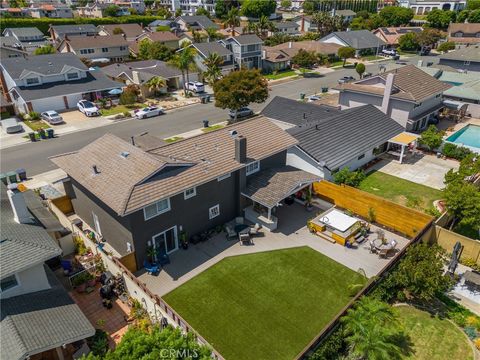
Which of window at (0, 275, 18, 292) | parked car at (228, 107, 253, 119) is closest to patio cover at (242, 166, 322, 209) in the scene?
window at (0, 275, 18, 292)

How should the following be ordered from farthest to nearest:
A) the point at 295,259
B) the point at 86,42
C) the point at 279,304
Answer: the point at 86,42
the point at 295,259
the point at 279,304

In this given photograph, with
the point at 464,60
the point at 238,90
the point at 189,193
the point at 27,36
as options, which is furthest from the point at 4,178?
the point at 27,36

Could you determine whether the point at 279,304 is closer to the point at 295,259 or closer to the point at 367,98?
the point at 295,259

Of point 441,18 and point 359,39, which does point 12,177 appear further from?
point 441,18

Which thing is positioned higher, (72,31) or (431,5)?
(431,5)

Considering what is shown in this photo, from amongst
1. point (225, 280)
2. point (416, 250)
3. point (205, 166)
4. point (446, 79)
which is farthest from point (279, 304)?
point (446, 79)

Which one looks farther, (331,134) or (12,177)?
(331,134)
